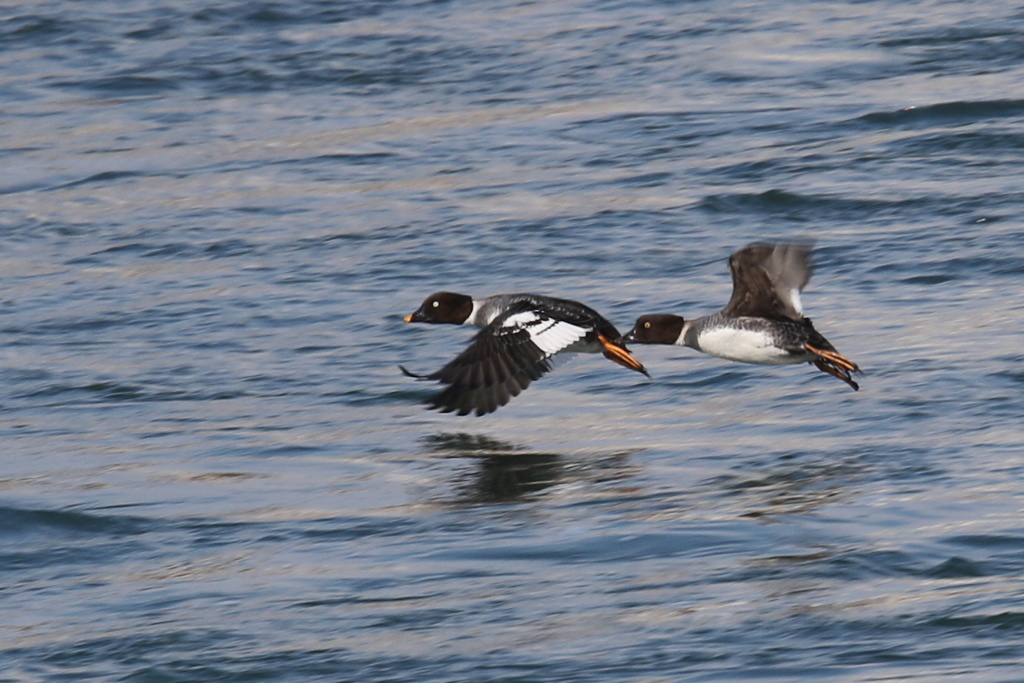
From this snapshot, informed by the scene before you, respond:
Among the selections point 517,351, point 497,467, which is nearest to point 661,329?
point 517,351

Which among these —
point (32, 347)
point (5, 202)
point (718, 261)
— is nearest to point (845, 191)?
point (718, 261)

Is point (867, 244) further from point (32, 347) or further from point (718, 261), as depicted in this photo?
point (32, 347)

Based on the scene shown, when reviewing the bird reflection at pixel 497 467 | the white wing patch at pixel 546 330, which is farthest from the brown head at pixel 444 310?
the bird reflection at pixel 497 467

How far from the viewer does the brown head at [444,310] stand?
916 cm

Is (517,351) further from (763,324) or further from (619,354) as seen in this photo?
(763,324)

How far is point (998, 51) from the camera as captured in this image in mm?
14031

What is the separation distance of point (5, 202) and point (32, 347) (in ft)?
11.6

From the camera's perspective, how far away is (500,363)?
26.6 feet

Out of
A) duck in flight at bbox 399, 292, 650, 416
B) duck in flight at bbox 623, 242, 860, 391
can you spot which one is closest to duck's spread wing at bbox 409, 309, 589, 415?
A: duck in flight at bbox 399, 292, 650, 416

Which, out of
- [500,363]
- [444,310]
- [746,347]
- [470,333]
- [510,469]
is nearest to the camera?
[510,469]

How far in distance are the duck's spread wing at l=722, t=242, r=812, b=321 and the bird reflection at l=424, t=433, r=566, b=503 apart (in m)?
1.14

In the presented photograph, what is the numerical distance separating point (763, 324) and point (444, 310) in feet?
6.17

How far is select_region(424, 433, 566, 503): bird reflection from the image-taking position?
7.20 meters

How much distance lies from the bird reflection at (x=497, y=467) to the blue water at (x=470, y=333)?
0.02m
